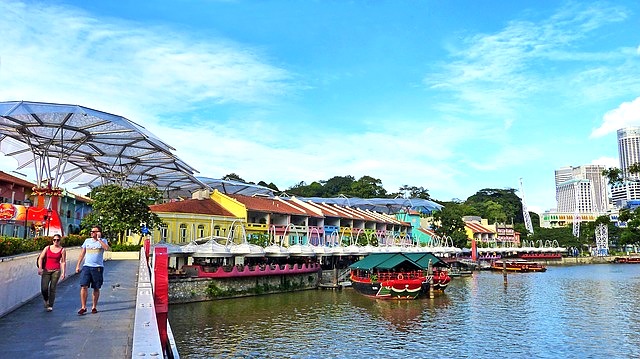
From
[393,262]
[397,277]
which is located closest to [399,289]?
[397,277]

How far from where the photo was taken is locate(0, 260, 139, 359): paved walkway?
7.62 meters

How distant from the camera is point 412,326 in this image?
2686 cm

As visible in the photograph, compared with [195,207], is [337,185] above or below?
above

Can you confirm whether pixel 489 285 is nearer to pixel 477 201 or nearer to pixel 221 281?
pixel 221 281

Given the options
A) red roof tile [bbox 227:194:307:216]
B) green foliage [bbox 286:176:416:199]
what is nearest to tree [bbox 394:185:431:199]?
green foliage [bbox 286:176:416:199]

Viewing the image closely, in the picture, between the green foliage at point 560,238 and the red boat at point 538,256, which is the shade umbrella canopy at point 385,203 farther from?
the green foliage at point 560,238

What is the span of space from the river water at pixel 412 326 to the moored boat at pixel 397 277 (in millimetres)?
1053

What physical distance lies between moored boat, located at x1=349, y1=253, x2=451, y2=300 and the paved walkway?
26.3 metres

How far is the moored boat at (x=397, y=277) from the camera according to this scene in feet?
122

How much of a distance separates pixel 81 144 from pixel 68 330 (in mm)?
28132

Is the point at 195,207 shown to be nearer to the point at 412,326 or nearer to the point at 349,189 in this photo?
the point at 412,326

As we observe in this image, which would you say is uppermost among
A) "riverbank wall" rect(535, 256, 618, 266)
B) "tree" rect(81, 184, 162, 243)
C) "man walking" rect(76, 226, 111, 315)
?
"tree" rect(81, 184, 162, 243)

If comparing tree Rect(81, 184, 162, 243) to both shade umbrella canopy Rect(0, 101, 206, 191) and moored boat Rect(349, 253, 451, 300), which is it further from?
moored boat Rect(349, 253, 451, 300)

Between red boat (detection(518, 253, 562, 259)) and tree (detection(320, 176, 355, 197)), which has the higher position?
tree (detection(320, 176, 355, 197))
